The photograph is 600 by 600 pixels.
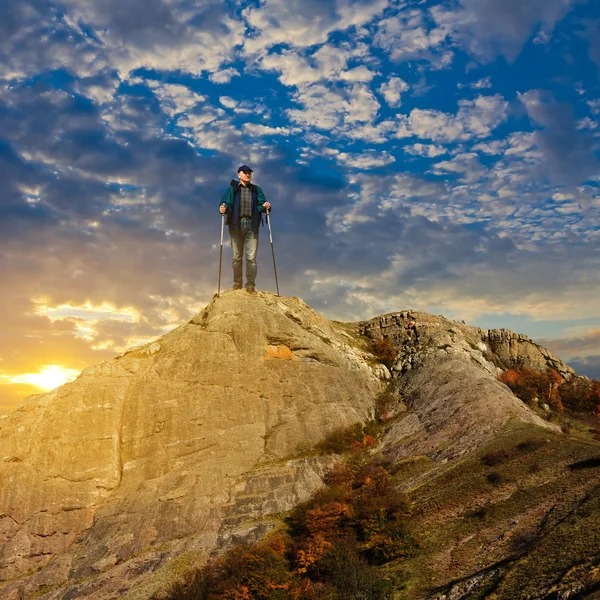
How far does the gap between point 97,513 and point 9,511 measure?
5649 mm

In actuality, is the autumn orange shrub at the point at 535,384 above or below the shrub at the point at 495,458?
above

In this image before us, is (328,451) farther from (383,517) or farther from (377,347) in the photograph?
(377,347)

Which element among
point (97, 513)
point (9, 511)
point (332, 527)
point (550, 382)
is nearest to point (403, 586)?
point (332, 527)

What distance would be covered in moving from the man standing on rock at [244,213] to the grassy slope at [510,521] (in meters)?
24.5

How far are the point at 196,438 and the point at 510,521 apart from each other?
21.7 meters

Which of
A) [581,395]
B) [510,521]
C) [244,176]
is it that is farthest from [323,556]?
[581,395]

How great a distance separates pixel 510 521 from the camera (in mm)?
25594

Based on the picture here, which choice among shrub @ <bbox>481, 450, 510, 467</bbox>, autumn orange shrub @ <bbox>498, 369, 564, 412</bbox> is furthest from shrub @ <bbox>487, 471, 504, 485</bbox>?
autumn orange shrub @ <bbox>498, 369, 564, 412</bbox>

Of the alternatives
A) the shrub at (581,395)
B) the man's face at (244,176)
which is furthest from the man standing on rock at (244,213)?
the shrub at (581,395)

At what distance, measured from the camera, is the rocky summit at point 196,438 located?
31.4 metres

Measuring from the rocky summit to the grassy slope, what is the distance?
10.0ft

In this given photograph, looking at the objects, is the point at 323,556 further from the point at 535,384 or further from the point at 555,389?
the point at 555,389

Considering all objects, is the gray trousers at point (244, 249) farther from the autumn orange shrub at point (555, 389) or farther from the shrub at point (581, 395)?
the shrub at point (581, 395)

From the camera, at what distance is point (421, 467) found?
119 feet
